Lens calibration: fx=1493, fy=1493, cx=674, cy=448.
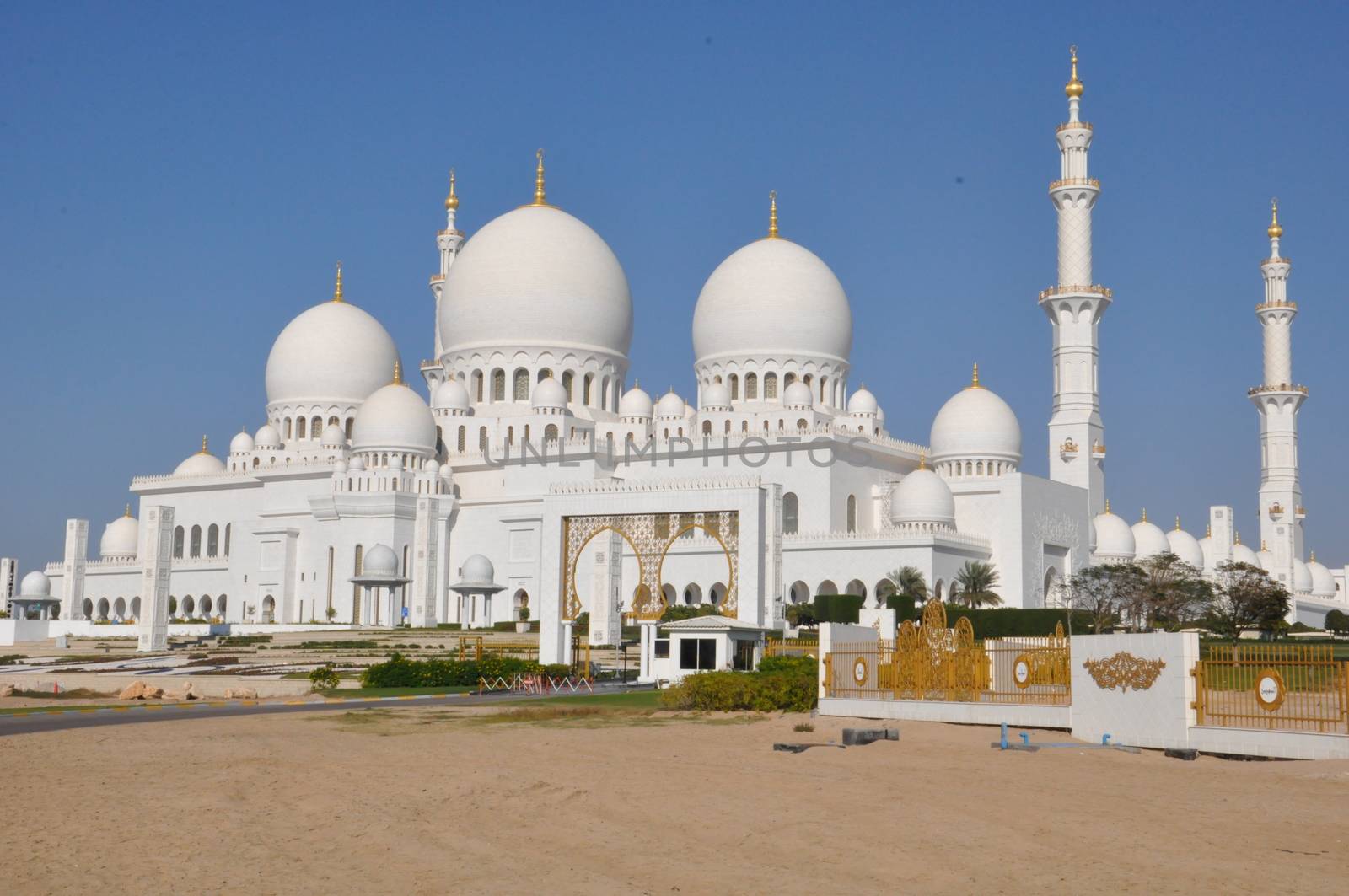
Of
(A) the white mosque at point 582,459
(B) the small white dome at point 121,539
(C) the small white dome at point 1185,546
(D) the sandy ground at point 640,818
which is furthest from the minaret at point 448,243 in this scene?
(D) the sandy ground at point 640,818

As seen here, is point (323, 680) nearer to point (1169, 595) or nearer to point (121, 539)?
point (1169, 595)

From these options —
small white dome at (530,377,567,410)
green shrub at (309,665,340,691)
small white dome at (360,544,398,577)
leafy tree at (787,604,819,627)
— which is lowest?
green shrub at (309,665,340,691)

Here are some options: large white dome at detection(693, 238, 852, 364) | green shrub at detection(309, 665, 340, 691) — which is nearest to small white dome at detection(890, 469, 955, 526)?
large white dome at detection(693, 238, 852, 364)

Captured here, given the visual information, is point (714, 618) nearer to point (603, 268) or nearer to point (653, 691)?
point (653, 691)

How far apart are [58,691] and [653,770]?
14.5 metres

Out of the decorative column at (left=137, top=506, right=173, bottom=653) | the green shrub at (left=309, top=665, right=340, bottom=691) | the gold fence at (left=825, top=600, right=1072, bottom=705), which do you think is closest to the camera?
the gold fence at (left=825, top=600, right=1072, bottom=705)

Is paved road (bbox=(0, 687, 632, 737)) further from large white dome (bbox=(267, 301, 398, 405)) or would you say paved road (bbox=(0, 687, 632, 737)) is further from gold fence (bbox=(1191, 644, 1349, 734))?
large white dome (bbox=(267, 301, 398, 405))

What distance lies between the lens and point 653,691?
23.4 m

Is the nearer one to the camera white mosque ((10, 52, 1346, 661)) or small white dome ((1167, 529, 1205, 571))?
white mosque ((10, 52, 1346, 661))

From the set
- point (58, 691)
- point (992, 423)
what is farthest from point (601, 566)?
point (992, 423)

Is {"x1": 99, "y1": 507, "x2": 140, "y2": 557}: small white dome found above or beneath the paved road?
above

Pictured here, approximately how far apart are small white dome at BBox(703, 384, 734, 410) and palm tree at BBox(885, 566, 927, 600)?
975cm

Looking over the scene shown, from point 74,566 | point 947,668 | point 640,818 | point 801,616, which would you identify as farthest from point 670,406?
point 640,818

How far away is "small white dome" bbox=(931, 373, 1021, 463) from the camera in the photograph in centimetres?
4572
